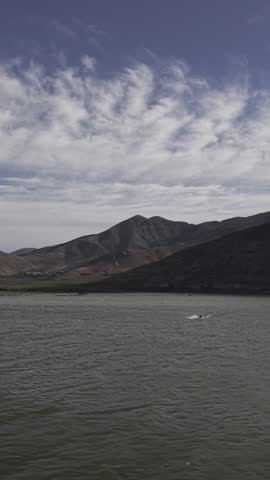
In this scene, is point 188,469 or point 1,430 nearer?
point 188,469

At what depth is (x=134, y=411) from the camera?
70.2ft

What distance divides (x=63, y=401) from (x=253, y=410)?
910 cm

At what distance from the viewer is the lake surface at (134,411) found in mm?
15586

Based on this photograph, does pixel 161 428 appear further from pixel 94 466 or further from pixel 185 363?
pixel 185 363

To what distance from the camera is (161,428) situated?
62.7 ft

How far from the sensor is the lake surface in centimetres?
1559

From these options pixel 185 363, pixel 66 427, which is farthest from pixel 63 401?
pixel 185 363

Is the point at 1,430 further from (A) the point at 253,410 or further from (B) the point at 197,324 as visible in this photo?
(B) the point at 197,324

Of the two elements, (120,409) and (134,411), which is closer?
(134,411)

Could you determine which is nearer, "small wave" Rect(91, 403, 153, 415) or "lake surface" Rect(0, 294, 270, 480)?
"lake surface" Rect(0, 294, 270, 480)

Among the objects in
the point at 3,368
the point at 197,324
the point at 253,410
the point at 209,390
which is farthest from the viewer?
the point at 197,324

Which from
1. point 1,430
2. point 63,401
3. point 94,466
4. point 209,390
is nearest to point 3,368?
point 63,401

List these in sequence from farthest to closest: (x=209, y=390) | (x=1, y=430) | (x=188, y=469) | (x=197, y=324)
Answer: (x=197, y=324) < (x=209, y=390) < (x=1, y=430) < (x=188, y=469)

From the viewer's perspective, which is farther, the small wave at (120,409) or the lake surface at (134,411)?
the small wave at (120,409)
